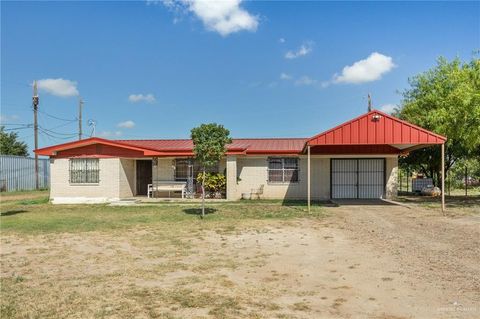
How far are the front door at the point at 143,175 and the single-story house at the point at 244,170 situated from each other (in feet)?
2.54

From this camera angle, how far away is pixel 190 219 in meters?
14.5

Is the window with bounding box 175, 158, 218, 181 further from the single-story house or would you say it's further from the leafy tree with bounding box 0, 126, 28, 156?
the leafy tree with bounding box 0, 126, 28, 156

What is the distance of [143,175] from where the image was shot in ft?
83.1

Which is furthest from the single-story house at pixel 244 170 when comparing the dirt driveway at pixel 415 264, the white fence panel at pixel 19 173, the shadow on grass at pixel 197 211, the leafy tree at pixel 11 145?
the leafy tree at pixel 11 145

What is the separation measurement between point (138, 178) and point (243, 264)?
59.0ft

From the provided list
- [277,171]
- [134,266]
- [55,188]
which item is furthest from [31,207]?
[134,266]

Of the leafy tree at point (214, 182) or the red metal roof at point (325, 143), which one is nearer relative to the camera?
the red metal roof at point (325, 143)

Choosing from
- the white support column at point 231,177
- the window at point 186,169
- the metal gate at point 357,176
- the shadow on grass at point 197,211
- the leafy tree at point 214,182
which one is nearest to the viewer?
the shadow on grass at point 197,211

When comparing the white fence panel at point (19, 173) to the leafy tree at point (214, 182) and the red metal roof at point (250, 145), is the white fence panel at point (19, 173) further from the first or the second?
the leafy tree at point (214, 182)

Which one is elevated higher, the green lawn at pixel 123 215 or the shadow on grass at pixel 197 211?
the shadow on grass at pixel 197 211

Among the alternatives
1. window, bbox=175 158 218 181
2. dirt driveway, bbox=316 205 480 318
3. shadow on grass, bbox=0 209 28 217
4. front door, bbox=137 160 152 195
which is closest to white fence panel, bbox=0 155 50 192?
front door, bbox=137 160 152 195

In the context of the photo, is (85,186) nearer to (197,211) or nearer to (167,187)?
(167,187)

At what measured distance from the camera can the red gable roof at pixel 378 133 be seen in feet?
52.3

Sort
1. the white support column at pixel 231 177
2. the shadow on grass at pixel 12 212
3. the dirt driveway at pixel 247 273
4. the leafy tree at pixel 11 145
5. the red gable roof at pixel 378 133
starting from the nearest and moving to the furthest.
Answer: the dirt driveway at pixel 247 273, the red gable roof at pixel 378 133, the shadow on grass at pixel 12 212, the white support column at pixel 231 177, the leafy tree at pixel 11 145
